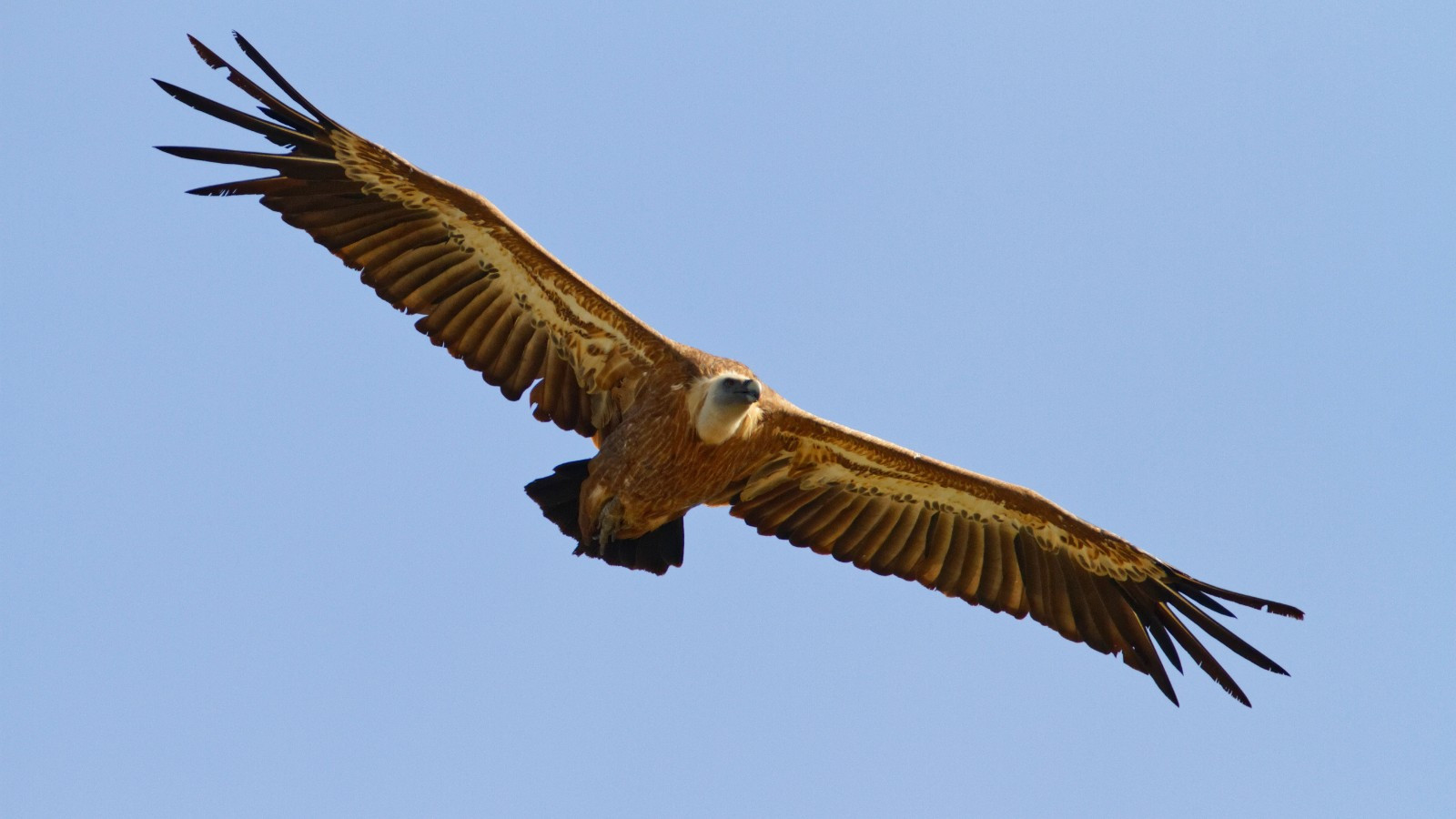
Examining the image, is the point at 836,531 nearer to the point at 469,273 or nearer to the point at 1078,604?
the point at 1078,604

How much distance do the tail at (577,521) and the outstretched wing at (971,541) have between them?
876 mm

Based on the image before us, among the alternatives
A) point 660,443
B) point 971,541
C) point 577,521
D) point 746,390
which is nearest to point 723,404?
point 746,390

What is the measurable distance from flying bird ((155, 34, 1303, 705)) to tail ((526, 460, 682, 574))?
11mm

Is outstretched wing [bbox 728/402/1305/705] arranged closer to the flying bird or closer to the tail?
the flying bird

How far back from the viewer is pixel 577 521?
1054cm

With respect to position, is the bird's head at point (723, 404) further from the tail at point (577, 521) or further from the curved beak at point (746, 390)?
the tail at point (577, 521)

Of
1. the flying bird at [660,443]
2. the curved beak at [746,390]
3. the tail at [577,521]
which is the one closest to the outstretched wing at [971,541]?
the flying bird at [660,443]

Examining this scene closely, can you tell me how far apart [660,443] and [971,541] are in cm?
265

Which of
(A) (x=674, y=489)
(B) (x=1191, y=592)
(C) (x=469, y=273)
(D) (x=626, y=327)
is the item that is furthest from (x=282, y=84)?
(B) (x=1191, y=592)

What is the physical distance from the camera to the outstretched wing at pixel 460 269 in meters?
10.0

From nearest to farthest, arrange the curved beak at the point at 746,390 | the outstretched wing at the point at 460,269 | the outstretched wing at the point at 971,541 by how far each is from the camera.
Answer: the curved beak at the point at 746,390 → the outstretched wing at the point at 460,269 → the outstretched wing at the point at 971,541

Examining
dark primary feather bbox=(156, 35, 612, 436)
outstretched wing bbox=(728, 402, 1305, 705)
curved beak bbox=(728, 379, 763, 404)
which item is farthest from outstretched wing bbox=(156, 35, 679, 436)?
outstretched wing bbox=(728, 402, 1305, 705)

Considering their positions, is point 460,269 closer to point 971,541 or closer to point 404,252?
point 404,252

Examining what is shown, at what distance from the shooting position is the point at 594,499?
34.0 ft
